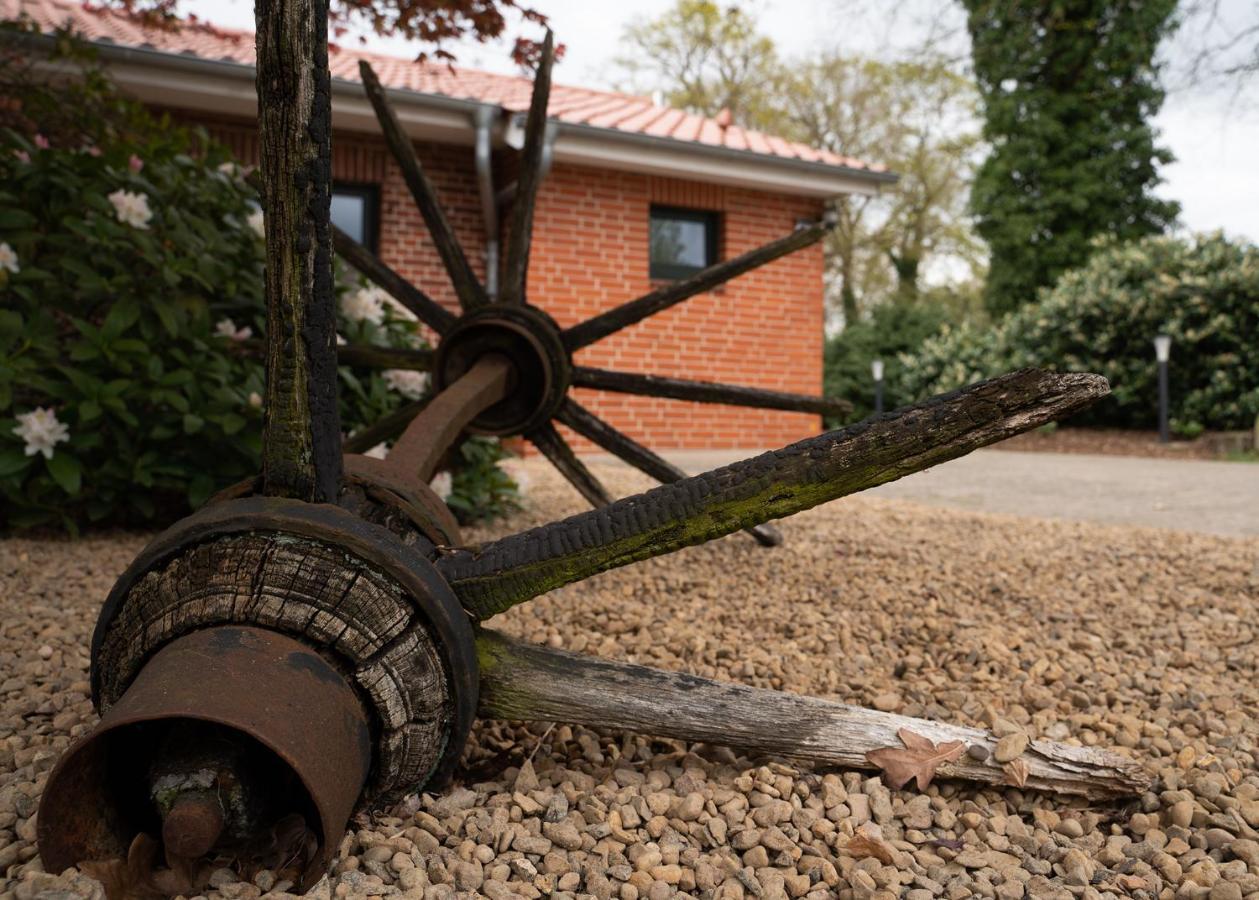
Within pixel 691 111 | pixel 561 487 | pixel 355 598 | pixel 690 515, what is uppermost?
pixel 691 111

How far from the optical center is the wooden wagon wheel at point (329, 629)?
1.09 metres

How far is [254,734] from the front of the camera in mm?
1003

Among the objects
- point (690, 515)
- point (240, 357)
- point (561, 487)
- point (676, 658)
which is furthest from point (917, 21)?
point (690, 515)

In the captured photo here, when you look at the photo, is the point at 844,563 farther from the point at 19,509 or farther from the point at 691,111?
the point at 691,111

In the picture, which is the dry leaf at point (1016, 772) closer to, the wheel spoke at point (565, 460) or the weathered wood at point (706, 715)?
the weathered wood at point (706, 715)

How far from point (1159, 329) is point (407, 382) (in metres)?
10.5

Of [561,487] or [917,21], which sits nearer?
[561,487]

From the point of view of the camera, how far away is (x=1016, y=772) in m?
1.40

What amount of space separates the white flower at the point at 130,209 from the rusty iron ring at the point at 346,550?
7.05ft

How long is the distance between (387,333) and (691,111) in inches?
722

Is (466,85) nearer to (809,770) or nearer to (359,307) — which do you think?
(359,307)

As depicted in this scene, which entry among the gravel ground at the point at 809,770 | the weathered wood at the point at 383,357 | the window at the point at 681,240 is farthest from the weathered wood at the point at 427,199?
the window at the point at 681,240

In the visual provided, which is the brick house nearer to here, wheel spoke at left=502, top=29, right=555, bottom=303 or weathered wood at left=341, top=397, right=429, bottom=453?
wheel spoke at left=502, top=29, right=555, bottom=303

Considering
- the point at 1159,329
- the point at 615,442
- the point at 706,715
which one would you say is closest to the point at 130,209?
the point at 615,442
